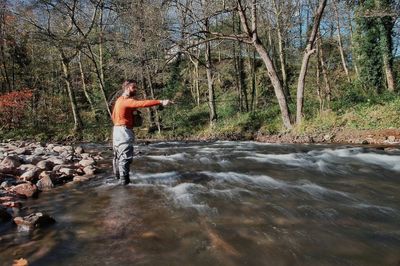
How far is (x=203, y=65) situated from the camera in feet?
80.6

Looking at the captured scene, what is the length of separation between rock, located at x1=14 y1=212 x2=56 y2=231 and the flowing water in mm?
146

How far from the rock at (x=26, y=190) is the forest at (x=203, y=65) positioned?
23.5ft

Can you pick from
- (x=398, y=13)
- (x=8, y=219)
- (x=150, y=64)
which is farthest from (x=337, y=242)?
(x=150, y=64)

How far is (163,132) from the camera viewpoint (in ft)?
79.0

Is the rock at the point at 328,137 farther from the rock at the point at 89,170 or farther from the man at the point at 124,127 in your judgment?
the man at the point at 124,127

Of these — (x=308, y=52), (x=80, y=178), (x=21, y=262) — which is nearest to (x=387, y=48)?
(x=308, y=52)

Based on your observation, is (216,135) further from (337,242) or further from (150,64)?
(337,242)

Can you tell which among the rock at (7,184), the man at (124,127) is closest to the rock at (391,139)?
the man at (124,127)

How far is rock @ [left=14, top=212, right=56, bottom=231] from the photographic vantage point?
17.4 ft

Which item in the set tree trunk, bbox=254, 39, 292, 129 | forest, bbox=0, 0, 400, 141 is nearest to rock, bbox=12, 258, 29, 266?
forest, bbox=0, 0, 400, 141

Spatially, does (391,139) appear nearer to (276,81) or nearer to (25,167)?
(276,81)

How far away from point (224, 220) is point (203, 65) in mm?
19826

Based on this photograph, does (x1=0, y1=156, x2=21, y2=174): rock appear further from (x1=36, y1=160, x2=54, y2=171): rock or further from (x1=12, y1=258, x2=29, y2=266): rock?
(x1=12, y1=258, x2=29, y2=266): rock

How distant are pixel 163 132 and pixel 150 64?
163 inches
